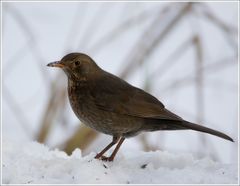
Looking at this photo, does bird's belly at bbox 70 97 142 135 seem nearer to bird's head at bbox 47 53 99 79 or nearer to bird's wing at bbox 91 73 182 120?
bird's wing at bbox 91 73 182 120

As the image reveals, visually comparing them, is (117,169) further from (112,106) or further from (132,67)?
(132,67)

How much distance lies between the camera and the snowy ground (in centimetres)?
445

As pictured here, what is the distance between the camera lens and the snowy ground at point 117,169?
14.6 feet

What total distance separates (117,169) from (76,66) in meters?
1.10

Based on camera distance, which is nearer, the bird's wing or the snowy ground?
the snowy ground

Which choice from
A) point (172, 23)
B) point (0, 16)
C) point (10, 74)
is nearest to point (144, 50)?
point (172, 23)

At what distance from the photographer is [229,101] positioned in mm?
8461

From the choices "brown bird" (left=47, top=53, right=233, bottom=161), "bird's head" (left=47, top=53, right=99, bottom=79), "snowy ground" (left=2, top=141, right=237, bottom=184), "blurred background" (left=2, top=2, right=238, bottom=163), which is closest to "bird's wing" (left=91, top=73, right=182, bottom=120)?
"brown bird" (left=47, top=53, right=233, bottom=161)

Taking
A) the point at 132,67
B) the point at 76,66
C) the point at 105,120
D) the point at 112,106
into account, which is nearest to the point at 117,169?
the point at 105,120

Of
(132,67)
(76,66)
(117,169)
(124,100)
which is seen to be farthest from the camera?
(132,67)

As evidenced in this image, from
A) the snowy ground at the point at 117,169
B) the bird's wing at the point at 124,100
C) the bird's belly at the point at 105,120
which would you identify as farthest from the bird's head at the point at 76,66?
the snowy ground at the point at 117,169

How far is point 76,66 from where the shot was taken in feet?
17.9

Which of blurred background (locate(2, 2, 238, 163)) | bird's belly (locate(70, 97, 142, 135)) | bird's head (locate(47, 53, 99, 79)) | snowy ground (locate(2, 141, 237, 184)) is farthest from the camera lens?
blurred background (locate(2, 2, 238, 163))

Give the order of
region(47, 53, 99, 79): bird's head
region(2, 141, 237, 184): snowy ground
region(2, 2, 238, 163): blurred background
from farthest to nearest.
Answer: region(2, 2, 238, 163): blurred background
region(47, 53, 99, 79): bird's head
region(2, 141, 237, 184): snowy ground
